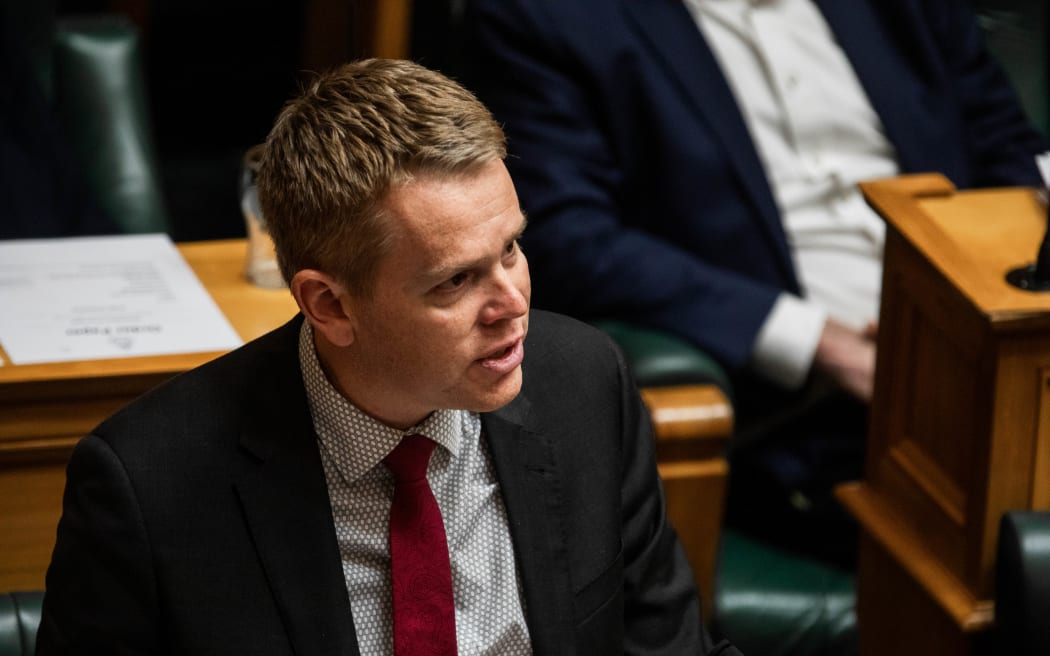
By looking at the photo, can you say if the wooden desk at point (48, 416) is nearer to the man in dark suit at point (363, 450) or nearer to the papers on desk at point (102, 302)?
the papers on desk at point (102, 302)

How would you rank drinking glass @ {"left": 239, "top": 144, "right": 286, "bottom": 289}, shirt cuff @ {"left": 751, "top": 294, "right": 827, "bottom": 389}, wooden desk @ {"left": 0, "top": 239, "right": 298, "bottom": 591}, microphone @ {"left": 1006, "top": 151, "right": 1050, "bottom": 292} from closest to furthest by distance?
wooden desk @ {"left": 0, "top": 239, "right": 298, "bottom": 591}
microphone @ {"left": 1006, "top": 151, "right": 1050, "bottom": 292}
drinking glass @ {"left": 239, "top": 144, "right": 286, "bottom": 289}
shirt cuff @ {"left": 751, "top": 294, "right": 827, "bottom": 389}

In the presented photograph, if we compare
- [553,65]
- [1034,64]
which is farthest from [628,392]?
[1034,64]

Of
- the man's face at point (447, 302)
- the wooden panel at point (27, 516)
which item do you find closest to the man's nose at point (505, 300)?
the man's face at point (447, 302)

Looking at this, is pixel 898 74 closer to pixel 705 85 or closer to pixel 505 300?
pixel 705 85

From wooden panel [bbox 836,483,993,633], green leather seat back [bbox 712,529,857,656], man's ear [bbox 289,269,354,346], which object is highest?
man's ear [bbox 289,269,354,346]

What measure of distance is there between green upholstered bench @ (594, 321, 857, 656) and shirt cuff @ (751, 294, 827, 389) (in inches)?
5.1

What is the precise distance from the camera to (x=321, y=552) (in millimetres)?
1291

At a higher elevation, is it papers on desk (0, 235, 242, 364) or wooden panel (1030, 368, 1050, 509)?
papers on desk (0, 235, 242, 364)

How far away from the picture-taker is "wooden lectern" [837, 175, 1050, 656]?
66.0 inches

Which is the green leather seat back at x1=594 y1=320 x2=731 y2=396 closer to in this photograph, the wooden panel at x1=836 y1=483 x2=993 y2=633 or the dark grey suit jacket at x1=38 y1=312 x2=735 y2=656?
the wooden panel at x1=836 y1=483 x2=993 y2=633

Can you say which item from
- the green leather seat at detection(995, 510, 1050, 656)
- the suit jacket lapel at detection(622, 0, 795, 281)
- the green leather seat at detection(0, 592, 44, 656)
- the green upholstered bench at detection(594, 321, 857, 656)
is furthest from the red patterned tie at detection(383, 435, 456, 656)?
the suit jacket lapel at detection(622, 0, 795, 281)

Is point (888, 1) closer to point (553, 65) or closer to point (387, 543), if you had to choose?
point (553, 65)

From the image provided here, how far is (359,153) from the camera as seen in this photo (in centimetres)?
119

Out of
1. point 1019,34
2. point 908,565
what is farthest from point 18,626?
point 1019,34
